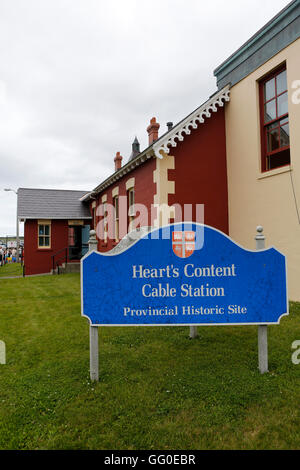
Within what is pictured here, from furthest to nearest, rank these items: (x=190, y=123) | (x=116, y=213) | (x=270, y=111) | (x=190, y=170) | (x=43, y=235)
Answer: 1. (x=43, y=235)
2. (x=116, y=213)
3. (x=190, y=170)
4. (x=190, y=123)
5. (x=270, y=111)

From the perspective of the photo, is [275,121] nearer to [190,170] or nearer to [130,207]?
[190,170]

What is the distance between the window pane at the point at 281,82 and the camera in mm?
8188

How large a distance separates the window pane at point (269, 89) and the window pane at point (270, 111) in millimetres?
166

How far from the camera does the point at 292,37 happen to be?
7691 millimetres

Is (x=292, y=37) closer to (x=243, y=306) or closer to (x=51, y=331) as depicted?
(x=243, y=306)

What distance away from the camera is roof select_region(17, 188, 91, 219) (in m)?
19.6

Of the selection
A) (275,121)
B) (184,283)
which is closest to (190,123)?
(275,121)

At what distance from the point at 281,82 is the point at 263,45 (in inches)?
46.8

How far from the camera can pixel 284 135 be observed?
8.30 meters

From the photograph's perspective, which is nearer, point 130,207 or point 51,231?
point 130,207
